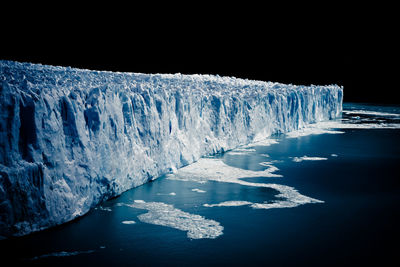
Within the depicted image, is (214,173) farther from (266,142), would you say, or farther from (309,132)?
(309,132)

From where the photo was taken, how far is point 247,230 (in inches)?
127

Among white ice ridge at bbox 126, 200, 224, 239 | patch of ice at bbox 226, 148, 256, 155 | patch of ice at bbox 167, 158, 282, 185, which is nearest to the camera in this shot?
white ice ridge at bbox 126, 200, 224, 239

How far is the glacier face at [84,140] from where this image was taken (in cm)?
287

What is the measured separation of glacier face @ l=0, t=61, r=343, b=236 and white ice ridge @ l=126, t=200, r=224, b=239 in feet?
1.50

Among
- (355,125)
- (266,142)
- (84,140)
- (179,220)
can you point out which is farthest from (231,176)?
(355,125)

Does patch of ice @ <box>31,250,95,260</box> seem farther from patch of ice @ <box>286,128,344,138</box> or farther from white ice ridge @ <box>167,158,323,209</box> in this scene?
patch of ice @ <box>286,128,344,138</box>

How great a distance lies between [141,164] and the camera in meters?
4.38

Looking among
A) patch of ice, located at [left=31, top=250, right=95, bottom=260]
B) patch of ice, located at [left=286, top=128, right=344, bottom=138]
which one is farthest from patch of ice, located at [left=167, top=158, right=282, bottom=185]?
patch of ice, located at [left=286, top=128, right=344, bottom=138]

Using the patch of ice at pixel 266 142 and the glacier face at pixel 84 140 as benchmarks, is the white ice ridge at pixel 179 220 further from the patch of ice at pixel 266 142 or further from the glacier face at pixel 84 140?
the patch of ice at pixel 266 142

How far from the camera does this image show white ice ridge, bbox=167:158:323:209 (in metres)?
3.98

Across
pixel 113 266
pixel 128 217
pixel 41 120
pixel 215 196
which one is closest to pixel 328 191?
pixel 215 196

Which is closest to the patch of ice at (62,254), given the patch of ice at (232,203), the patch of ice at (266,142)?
the patch of ice at (232,203)

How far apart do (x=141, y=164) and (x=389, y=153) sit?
170 inches

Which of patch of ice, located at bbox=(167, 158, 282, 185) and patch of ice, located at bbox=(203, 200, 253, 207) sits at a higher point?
patch of ice, located at bbox=(167, 158, 282, 185)
